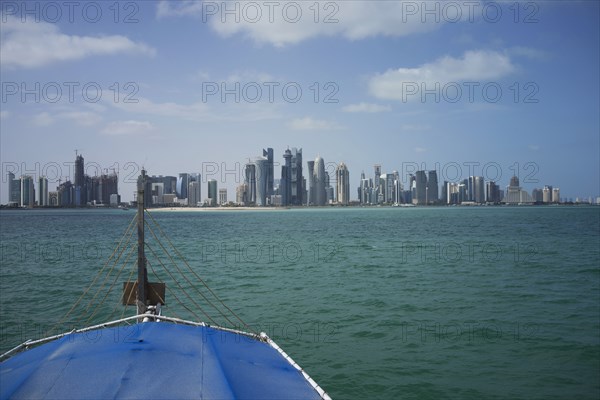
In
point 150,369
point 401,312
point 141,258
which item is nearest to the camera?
point 150,369

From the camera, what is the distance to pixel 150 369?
709cm

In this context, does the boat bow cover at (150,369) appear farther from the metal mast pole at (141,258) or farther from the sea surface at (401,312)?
the sea surface at (401,312)

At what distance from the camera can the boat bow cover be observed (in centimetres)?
660

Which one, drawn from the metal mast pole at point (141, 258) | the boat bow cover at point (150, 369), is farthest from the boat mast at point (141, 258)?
the boat bow cover at point (150, 369)

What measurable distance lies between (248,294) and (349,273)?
1025cm

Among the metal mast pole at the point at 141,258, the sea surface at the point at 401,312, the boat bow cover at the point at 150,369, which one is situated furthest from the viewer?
the sea surface at the point at 401,312

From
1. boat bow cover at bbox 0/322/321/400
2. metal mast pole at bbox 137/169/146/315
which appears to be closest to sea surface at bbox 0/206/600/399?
boat bow cover at bbox 0/322/321/400

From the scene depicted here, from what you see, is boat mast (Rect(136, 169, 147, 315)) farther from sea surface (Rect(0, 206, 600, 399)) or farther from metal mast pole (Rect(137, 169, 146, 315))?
sea surface (Rect(0, 206, 600, 399))

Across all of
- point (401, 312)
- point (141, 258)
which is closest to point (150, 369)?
point (141, 258)

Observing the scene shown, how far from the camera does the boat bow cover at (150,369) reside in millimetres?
6602

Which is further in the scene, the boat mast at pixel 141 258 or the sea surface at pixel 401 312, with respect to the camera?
the sea surface at pixel 401 312

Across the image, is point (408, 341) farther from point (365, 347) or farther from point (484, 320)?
point (484, 320)

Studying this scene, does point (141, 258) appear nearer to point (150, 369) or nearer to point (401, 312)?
point (150, 369)

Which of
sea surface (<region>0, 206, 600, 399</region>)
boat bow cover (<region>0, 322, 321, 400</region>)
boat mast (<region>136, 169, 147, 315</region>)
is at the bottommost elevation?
sea surface (<region>0, 206, 600, 399</region>)
